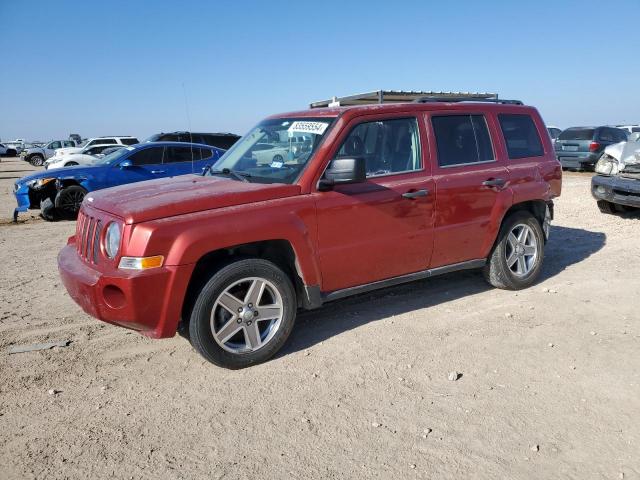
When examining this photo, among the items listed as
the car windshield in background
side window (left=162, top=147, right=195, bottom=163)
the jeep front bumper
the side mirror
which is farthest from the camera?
the car windshield in background

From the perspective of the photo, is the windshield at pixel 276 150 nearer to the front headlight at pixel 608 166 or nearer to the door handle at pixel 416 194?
the door handle at pixel 416 194

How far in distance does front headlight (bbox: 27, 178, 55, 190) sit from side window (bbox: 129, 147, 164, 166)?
1.62 meters

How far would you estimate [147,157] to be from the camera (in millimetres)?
10641

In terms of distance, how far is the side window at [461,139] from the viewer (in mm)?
4512

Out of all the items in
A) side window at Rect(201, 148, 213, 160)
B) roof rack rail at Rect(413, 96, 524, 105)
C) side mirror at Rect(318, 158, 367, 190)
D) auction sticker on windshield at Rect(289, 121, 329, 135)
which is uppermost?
roof rack rail at Rect(413, 96, 524, 105)

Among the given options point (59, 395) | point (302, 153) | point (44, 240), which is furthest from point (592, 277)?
point (44, 240)

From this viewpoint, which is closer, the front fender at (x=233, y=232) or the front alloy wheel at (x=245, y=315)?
the front fender at (x=233, y=232)

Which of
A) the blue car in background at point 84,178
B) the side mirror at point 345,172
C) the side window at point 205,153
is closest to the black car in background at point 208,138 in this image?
the side window at point 205,153

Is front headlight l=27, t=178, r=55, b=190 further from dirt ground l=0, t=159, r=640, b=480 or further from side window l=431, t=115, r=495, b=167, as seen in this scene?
side window l=431, t=115, r=495, b=167

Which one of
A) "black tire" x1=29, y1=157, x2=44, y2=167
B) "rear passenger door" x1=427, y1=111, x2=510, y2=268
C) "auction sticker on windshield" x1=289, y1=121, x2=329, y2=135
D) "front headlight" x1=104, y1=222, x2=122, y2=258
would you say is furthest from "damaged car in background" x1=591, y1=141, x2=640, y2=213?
"black tire" x1=29, y1=157, x2=44, y2=167

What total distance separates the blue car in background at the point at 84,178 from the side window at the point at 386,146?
648 cm

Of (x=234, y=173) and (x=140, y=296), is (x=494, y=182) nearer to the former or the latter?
(x=234, y=173)

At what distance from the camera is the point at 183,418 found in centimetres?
304

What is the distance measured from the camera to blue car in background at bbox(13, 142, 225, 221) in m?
10.2
